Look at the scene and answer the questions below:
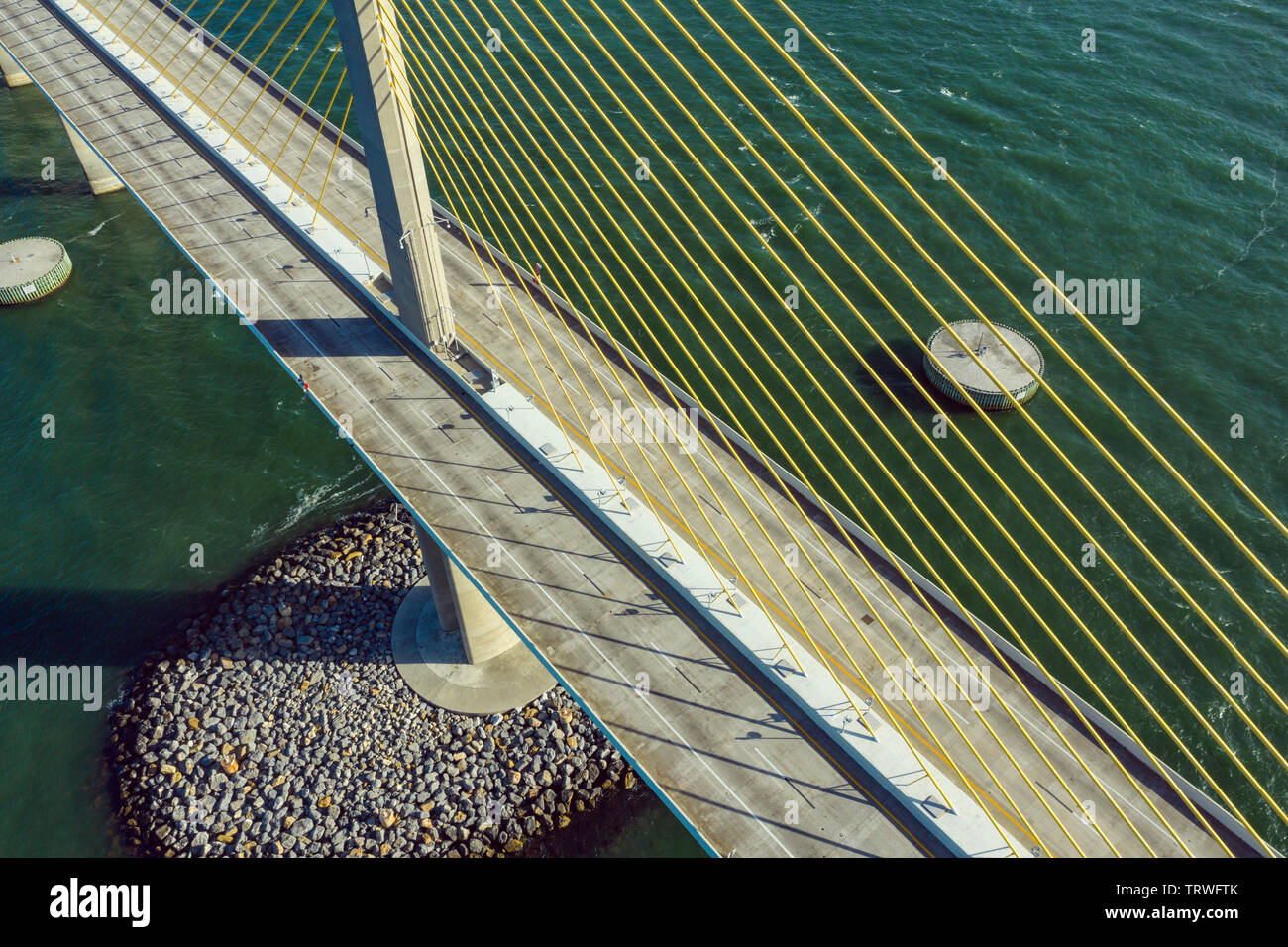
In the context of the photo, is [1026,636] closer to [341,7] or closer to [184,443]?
[341,7]

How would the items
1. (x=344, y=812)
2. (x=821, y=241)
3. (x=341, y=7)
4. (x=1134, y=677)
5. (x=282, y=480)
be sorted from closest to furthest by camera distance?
1. (x=341, y=7)
2. (x=344, y=812)
3. (x=1134, y=677)
4. (x=282, y=480)
5. (x=821, y=241)

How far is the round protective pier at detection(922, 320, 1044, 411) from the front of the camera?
6800cm

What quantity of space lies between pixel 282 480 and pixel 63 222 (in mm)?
35335

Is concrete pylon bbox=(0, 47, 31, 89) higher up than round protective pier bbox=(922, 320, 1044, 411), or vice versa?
concrete pylon bbox=(0, 47, 31, 89)

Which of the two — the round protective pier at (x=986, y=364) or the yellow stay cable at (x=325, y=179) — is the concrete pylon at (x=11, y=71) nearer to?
the yellow stay cable at (x=325, y=179)

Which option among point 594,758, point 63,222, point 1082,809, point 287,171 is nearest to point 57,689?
point 594,758

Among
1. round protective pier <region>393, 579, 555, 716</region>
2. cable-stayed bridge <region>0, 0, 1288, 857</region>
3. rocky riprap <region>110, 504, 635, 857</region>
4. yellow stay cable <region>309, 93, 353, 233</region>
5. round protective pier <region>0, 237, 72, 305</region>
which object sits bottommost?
rocky riprap <region>110, 504, 635, 857</region>

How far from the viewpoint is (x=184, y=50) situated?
8188 cm


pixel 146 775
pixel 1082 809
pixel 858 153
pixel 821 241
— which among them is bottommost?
pixel 146 775

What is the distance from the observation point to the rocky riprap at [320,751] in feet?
169

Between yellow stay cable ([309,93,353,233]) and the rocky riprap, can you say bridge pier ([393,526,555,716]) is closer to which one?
the rocky riprap

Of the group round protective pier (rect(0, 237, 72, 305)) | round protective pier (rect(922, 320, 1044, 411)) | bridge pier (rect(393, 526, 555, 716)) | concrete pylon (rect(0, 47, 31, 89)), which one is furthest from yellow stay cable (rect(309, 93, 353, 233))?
concrete pylon (rect(0, 47, 31, 89))

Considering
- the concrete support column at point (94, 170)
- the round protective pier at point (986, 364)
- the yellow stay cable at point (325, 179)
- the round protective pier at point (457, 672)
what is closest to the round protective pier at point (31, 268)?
the concrete support column at point (94, 170)

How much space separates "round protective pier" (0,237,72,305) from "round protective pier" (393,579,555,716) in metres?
41.3
